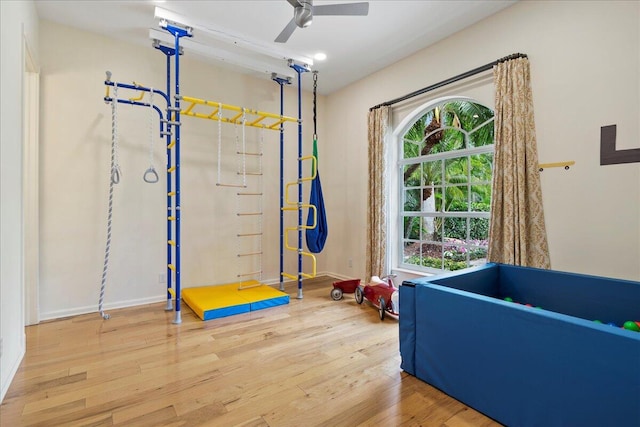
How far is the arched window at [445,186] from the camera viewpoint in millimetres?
3520

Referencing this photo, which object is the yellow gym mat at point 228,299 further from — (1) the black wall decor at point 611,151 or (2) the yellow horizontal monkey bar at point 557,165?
(1) the black wall decor at point 611,151

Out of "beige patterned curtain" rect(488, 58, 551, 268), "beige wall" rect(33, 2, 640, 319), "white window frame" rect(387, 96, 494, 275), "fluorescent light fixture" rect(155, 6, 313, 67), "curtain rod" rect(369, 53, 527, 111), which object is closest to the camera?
"beige wall" rect(33, 2, 640, 319)

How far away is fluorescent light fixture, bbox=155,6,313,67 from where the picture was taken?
312cm

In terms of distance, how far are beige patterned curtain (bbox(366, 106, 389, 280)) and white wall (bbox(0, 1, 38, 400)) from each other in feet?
11.7

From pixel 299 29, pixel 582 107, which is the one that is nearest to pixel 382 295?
pixel 582 107

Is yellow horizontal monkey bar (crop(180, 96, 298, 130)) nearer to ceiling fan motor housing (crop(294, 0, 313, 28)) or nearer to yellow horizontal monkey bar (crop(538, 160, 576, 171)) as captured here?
ceiling fan motor housing (crop(294, 0, 313, 28))

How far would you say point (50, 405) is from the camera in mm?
1857

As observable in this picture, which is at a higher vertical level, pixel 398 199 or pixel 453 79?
pixel 453 79

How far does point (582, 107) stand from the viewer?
2.56 m

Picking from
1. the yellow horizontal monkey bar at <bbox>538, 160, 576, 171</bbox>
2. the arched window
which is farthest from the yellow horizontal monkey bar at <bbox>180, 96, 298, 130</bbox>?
the yellow horizontal monkey bar at <bbox>538, 160, 576, 171</bbox>

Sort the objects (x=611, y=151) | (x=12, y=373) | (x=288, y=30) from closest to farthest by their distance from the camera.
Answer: (x=12, y=373)
(x=611, y=151)
(x=288, y=30)

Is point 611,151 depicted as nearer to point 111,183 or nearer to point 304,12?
point 304,12

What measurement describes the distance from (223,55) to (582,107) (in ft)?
11.8

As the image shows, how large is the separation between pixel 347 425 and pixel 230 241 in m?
3.17
